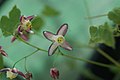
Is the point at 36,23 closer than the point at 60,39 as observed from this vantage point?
No

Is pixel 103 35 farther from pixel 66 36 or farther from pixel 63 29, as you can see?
pixel 66 36

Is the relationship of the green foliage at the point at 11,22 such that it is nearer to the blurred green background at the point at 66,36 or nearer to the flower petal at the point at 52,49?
the flower petal at the point at 52,49

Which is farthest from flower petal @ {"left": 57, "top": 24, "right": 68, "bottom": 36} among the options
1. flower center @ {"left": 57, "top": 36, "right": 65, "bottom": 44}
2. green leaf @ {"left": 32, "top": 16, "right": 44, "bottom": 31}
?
green leaf @ {"left": 32, "top": 16, "right": 44, "bottom": 31}

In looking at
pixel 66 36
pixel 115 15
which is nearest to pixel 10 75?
pixel 115 15

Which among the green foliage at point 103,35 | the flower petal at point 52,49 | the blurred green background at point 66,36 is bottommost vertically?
the blurred green background at point 66,36

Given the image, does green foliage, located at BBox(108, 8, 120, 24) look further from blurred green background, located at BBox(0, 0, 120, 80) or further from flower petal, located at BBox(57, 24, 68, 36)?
blurred green background, located at BBox(0, 0, 120, 80)

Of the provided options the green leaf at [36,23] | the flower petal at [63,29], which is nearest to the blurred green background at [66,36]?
the green leaf at [36,23]
